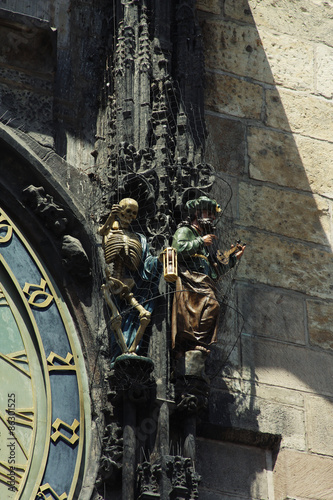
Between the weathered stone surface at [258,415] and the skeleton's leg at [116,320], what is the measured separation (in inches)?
26.0

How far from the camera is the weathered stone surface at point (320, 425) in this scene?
271 inches

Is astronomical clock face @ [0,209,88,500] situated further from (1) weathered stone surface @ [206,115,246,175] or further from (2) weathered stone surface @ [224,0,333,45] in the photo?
(2) weathered stone surface @ [224,0,333,45]

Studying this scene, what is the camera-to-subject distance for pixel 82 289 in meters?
6.70

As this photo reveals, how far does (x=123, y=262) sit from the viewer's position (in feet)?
21.6

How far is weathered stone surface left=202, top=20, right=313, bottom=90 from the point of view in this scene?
8148mm

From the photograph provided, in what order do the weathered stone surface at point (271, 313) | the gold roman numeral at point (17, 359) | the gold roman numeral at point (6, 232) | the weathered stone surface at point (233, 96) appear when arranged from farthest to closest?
the weathered stone surface at point (233, 96) < the weathered stone surface at point (271, 313) < the gold roman numeral at point (6, 232) < the gold roman numeral at point (17, 359)

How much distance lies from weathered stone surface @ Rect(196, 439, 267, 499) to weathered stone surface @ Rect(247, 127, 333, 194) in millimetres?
1811

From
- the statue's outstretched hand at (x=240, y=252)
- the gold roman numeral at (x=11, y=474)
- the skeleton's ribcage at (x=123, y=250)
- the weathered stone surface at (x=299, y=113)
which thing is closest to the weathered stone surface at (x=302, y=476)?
the statue's outstretched hand at (x=240, y=252)

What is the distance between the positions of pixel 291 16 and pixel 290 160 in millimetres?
1158

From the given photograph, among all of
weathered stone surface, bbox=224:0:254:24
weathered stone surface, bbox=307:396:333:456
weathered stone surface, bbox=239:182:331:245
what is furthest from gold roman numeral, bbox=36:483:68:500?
weathered stone surface, bbox=224:0:254:24

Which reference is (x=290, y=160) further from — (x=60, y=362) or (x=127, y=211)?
(x=60, y=362)

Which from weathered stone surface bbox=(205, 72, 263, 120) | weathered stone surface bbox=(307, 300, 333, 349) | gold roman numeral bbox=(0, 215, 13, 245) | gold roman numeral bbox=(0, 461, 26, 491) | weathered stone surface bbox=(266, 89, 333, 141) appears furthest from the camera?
weathered stone surface bbox=(266, 89, 333, 141)

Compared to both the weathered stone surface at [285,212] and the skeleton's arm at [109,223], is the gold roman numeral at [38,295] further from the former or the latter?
the weathered stone surface at [285,212]

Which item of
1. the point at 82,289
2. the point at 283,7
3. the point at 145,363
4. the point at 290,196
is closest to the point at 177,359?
the point at 145,363
